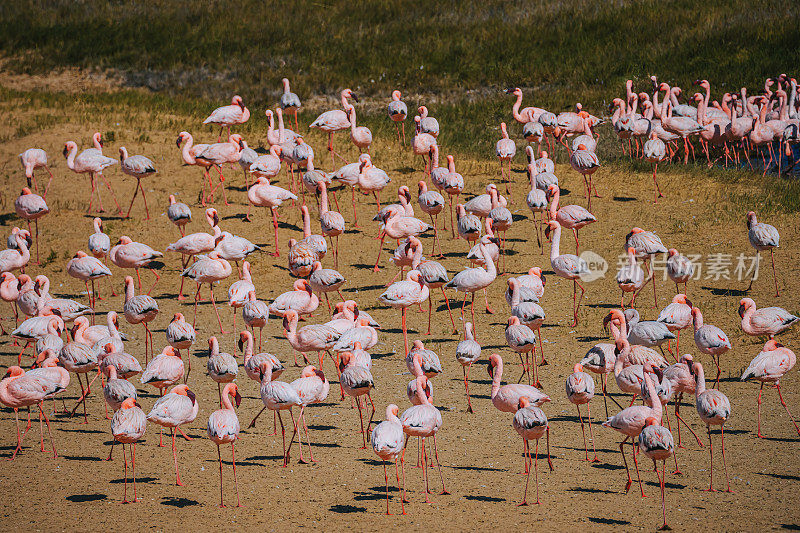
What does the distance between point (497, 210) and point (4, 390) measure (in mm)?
8976

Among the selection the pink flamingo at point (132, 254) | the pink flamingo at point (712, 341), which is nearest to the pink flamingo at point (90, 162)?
the pink flamingo at point (132, 254)

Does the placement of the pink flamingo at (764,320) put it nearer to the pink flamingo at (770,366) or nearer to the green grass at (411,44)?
the pink flamingo at (770,366)

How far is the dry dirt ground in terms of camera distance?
8867 mm

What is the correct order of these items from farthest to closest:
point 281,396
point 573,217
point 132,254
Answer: point 573,217 → point 132,254 → point 281,396

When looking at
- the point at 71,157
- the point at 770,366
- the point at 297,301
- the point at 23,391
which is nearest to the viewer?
the point at 23,391

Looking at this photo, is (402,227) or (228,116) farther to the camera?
(228,116)

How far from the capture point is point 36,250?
17547 millimetres

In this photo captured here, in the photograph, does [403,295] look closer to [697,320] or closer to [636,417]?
[697,320]

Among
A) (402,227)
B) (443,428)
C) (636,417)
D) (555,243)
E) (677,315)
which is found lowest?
(443,428)

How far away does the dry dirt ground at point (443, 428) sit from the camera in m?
8.87

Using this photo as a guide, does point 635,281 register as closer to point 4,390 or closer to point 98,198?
point 4,390

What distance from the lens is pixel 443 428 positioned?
11.0m

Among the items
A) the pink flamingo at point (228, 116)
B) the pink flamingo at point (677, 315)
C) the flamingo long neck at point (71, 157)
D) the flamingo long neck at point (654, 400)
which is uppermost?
the flamingo long neck at point (654, 400)

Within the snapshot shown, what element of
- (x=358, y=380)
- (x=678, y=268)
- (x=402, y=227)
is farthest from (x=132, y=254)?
(x=678, y=268)
